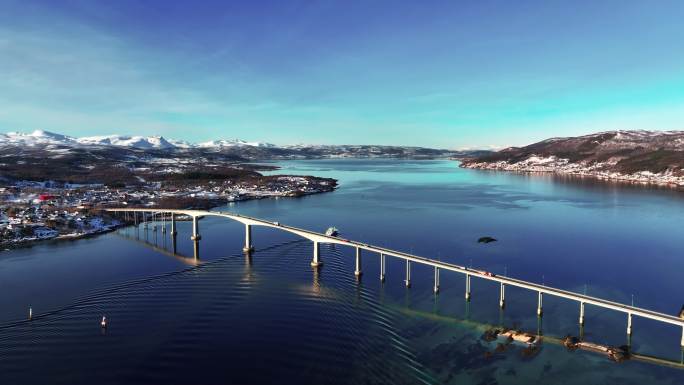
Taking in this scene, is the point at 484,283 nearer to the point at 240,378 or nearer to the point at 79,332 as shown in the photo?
the point at 240,378

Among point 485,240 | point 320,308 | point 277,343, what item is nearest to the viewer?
point 277,343

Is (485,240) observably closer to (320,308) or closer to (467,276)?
(467,276)

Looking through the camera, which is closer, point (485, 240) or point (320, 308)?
point (320, 308)

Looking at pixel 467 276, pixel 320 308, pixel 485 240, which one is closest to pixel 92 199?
pixel 320 308

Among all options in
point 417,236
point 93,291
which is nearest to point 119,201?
point 93,291

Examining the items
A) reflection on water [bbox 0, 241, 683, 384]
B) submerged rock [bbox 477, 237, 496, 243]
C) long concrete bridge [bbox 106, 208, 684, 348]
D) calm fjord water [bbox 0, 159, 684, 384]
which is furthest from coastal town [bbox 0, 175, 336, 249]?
submerged rock [bbox 477, 237, 496, 243]

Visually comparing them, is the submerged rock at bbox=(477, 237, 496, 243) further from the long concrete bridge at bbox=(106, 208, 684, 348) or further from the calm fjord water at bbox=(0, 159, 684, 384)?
the long concrete bridge at bbox=(106, 208, 684, 348)

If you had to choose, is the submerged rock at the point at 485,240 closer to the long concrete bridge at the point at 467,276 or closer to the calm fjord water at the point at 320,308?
the calm fjord water at the point at 320,308
